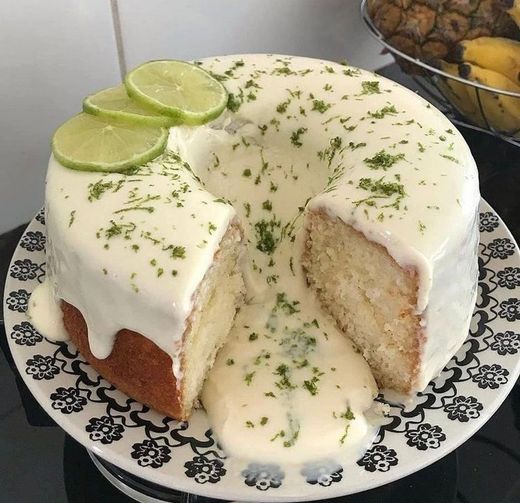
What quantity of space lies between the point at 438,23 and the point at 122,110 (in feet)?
2.38

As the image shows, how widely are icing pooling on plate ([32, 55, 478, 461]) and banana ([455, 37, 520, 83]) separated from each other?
0.98 feet

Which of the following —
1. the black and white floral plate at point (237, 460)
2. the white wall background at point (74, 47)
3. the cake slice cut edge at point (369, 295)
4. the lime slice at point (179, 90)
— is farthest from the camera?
the white wall background at point (74, 47)

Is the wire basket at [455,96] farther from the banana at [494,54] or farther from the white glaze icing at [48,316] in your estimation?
the white glaze icing at [48,316]

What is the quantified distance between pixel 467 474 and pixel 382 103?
1.92ft

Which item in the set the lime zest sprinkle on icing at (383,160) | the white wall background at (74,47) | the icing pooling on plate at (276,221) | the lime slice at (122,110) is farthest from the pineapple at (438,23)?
the lime slice at (122,110)

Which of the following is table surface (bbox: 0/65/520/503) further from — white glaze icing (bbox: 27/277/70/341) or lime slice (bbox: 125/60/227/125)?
lime slice (bbox: 125/60/227/125)

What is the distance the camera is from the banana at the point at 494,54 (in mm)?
1517

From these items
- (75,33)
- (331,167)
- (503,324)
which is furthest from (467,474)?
(75,33)

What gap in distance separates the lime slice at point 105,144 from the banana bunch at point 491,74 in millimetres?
665

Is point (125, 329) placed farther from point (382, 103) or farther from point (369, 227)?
point (382, 103)

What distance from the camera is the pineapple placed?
1.56 metres

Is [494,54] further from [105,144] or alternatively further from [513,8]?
[105,144]

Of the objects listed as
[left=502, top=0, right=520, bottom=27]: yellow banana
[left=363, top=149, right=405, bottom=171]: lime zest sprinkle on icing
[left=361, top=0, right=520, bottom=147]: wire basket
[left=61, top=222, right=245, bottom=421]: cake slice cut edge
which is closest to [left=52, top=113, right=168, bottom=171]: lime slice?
[left=61, top=222, right=245, bottom=421]: cake slice cut edge

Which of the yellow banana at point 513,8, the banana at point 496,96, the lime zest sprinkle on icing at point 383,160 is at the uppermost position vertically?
the yellow banana at point 513,8
